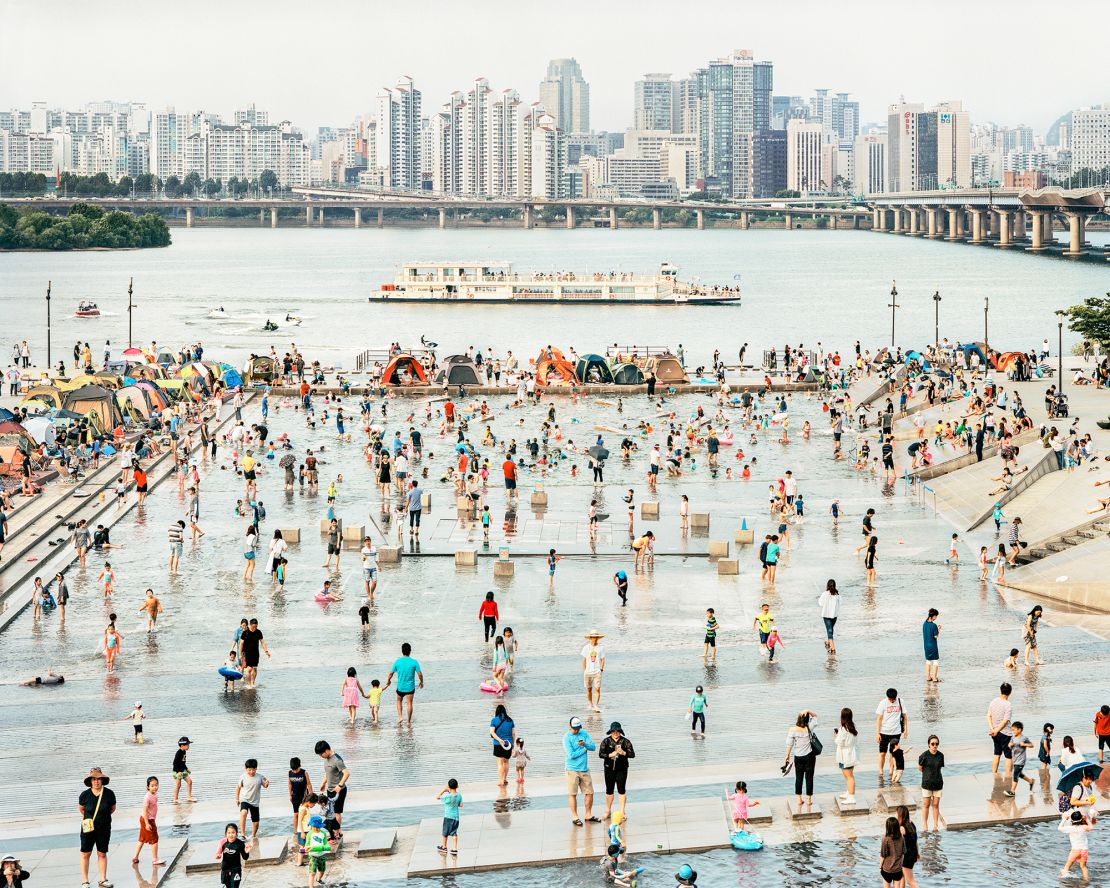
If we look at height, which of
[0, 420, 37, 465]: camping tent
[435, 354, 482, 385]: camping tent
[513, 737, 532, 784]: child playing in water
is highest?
[435, 354, 482, 385]: camping tent

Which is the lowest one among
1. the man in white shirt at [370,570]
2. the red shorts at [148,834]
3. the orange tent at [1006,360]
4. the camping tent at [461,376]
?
the red shorts at [148,834]

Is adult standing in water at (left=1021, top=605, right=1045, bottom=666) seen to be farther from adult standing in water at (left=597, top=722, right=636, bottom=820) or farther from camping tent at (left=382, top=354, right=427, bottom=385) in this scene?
camping tent at (left=382, top=354, right=427, bottom=385)

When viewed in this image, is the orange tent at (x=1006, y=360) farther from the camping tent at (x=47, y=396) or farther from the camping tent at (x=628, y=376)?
the camping tent at (x=47, y=396)

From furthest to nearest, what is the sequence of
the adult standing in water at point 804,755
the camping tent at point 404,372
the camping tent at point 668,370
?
the camping tent at point 668,370 → the camping tent at point 404,372 → the adult standing in water at point 804,755

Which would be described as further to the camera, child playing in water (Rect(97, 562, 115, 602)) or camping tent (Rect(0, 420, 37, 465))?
camping tent (Rect(0, 420, 37, 465))

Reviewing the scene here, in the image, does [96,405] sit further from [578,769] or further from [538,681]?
[578,769]

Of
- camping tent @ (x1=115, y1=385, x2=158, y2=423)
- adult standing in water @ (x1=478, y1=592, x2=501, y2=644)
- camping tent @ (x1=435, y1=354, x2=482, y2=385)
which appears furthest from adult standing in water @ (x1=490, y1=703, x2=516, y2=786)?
camping tent @ (x1=435, y1=354, x2=482, y2=385)

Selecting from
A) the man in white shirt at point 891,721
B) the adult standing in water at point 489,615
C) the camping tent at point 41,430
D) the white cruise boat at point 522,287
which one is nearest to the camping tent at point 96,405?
the camping tent at point 41,430
